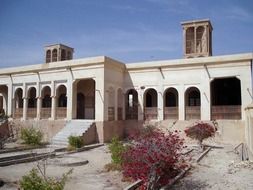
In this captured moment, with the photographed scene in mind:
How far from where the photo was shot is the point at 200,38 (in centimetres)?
2752

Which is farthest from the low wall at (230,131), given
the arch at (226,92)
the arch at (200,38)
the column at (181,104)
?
the arch at (200,38)

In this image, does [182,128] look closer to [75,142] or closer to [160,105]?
[160,105]

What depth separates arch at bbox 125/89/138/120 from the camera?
909 inches

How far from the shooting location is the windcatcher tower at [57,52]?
32.1m

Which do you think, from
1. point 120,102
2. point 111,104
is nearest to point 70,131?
point 111,104

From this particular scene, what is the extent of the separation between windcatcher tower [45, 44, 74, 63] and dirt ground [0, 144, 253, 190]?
19719 mm

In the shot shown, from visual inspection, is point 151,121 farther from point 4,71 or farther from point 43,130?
point 4,71

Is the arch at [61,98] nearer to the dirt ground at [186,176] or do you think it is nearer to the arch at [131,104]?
the arch at [131,104]

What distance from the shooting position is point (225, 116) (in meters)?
19.9

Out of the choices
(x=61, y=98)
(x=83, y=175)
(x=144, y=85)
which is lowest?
(x=83, y=175)

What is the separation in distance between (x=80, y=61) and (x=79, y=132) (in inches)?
209

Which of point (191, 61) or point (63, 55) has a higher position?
point (63, 55)

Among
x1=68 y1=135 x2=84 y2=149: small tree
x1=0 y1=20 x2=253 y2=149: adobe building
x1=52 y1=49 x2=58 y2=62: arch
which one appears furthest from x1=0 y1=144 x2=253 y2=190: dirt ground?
x1=52 y1=49 x2=58 y2=62: arch

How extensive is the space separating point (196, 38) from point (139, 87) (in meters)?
8.54
